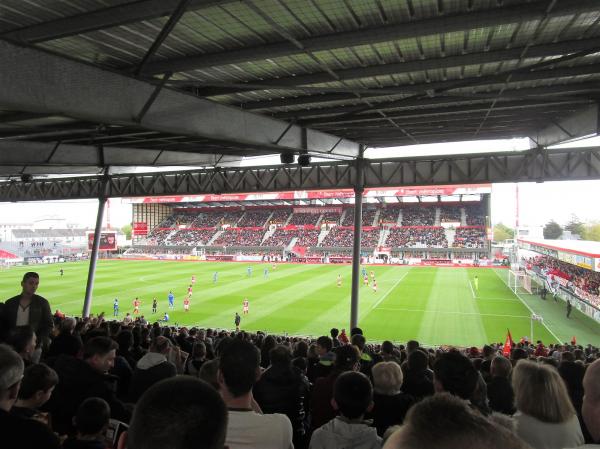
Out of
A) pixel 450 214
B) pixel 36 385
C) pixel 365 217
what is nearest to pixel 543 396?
pixel 36 385

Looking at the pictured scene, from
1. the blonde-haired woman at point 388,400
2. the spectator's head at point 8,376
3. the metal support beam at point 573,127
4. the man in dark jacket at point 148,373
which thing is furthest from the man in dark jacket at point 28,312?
the metal support beam at point 573,127

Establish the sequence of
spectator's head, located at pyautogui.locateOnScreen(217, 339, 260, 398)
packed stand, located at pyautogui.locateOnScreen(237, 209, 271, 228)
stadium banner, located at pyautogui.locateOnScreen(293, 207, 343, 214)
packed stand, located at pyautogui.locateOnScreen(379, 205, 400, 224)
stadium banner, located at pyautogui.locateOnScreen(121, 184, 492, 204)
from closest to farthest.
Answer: spectator's head, located at pyautogui.locateOnScreen(217, 339, 260, 398) → stadium banner, located at pyautogui.locateOnScreen(121, 184, 492, 204) → packed stand, located at pyautogui.locateOnScreen(379, 205, 400, 224) → stadium banner, located at pyautogui.locateOnScreen(293, 207, 343, 214) → packed stand, located at pyautogui.locateOnScreen(237, 209, 271, 228)

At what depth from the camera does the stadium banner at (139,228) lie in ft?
249

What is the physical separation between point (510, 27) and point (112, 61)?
6.01 meters

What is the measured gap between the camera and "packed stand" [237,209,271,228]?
75.2m

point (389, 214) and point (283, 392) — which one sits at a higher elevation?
point (389, 214)

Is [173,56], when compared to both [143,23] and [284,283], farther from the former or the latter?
[284,283]

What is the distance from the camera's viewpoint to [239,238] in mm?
71250

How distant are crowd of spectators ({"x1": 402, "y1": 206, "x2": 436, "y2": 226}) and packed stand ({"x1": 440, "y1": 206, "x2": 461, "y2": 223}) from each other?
4.46 ft

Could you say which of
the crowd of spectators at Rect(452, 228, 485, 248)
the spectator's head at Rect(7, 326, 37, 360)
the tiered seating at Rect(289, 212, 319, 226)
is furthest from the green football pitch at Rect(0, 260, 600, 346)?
the tiered seating at Rect(289, 212, 319, 226)

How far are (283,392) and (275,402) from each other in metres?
0.12

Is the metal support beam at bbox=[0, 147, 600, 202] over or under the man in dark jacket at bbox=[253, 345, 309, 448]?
over

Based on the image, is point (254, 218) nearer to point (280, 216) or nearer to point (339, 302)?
point (280, 216)

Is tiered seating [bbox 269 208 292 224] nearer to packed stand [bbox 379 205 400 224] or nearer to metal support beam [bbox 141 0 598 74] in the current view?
packed stand [bbox 379 205 400 224]
